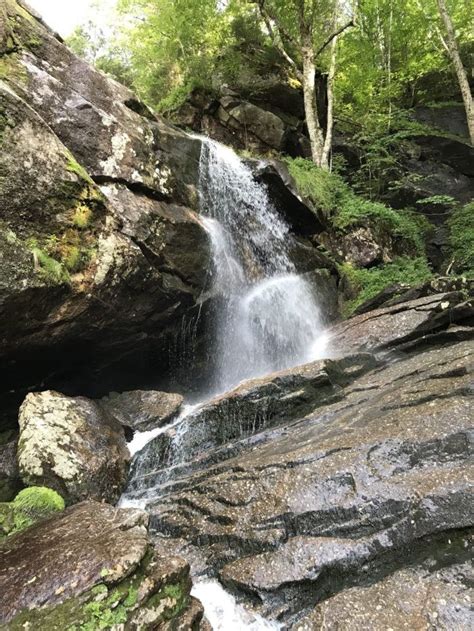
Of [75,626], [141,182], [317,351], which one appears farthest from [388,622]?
[141,182]

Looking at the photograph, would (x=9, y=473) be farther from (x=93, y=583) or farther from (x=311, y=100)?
(x=311, y=100)

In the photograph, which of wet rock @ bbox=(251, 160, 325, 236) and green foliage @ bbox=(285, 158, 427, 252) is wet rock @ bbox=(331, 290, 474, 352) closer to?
wet rock @ bbox=(251, 160, 325, 236)

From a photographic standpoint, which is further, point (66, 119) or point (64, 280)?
point (66, 119)

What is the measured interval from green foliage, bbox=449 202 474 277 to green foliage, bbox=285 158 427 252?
54.3 inches

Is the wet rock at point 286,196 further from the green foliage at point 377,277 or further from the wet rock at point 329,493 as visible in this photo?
the wet rock at point 329,493

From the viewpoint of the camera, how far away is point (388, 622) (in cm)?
321

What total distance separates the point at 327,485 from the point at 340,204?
40.2 feet

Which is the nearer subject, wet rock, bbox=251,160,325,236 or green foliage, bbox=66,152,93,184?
green foliage, bbox=66,152,93,184

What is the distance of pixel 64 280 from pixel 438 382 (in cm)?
568

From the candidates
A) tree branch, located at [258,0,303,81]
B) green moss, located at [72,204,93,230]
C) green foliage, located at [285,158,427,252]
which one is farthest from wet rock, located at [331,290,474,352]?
tree branch, located at [258,0,303,81]

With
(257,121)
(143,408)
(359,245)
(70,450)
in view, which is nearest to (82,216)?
(70,450)

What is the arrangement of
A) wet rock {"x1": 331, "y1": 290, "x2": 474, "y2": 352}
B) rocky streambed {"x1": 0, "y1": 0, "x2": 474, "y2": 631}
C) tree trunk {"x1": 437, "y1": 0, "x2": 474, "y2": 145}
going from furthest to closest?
tree trunk {"x1": 437, "y1": 0, "x2": 474, "y2": 145} → wet rock {"x1": 331, "y1": 290, "x2": 474, "y2": 352} → rocky streambed {"x1": 0, "y1": 0, "x2": 474, "y2": 631}

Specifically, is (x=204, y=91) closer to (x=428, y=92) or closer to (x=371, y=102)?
(x=371, y=102)

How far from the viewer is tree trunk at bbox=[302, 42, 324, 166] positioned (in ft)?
51.1
